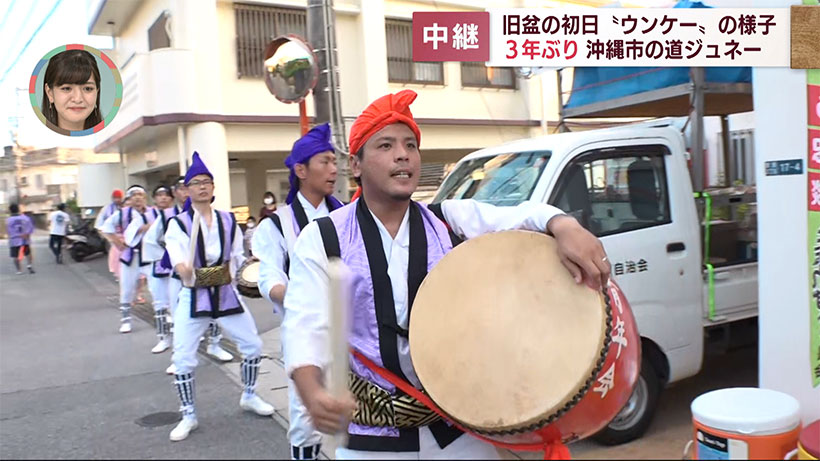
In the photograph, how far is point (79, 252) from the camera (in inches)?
685

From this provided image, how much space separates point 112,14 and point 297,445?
12.8ft

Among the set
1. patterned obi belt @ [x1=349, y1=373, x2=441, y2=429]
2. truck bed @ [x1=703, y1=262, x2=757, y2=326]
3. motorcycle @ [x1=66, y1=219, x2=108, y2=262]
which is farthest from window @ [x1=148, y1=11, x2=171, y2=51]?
motorcycle @ [x1=66, y1=219, x2=108, y2=262]

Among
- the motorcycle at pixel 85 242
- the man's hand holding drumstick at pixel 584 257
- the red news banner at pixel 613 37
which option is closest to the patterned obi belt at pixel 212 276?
the red news banner at pixel 613 37

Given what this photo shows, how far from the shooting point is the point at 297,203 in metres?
3.46

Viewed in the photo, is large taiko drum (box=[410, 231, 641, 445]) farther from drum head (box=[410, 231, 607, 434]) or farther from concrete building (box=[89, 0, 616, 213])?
concrete building (box=[89, 0, 616, 213])

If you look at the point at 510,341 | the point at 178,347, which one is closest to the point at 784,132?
the point at 510,341

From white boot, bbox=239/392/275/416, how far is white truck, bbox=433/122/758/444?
6.92 ft

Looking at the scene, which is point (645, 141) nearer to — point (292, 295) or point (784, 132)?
point (784, 132)

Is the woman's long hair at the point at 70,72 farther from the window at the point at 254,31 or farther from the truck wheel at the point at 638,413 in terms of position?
the window at the point at 254,31

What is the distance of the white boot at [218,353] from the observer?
635 cm

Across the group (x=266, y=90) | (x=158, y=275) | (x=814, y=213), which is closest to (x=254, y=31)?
(x=266, y=90)

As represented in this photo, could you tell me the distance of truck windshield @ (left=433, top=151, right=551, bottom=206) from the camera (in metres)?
4.01

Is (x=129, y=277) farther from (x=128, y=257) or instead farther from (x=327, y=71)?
(x=327, y=71)

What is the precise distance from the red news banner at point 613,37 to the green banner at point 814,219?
21cm
